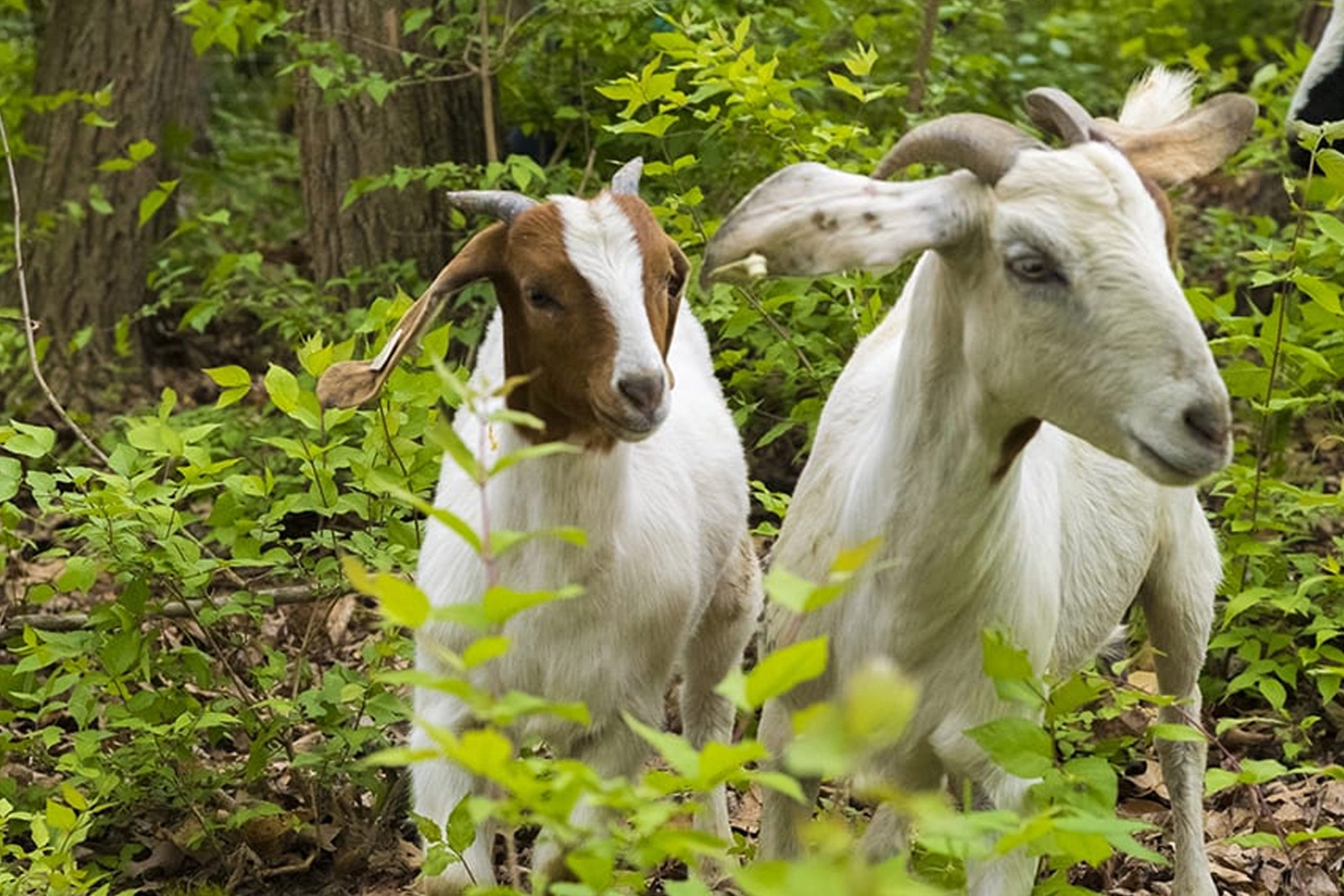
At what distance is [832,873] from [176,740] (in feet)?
9.91

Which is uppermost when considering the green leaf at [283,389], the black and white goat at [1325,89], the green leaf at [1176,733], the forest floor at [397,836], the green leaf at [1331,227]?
the black and white goat at [1325,89]

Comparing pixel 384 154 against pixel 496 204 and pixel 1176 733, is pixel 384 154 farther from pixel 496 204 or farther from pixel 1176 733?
pixel 1176 733

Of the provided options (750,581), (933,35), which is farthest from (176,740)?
(933,35)

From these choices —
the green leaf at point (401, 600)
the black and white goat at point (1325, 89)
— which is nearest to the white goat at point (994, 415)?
the green leaf at point (401, 600)

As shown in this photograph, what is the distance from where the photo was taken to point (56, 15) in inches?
350

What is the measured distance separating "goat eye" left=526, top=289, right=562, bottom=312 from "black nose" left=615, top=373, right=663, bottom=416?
30 cm

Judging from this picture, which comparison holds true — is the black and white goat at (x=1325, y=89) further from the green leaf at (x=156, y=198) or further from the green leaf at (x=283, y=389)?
the green leaf at (x=156, y=198)

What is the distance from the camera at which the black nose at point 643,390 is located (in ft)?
13.2

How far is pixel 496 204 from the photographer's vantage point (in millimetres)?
4441

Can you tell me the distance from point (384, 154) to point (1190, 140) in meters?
4.11

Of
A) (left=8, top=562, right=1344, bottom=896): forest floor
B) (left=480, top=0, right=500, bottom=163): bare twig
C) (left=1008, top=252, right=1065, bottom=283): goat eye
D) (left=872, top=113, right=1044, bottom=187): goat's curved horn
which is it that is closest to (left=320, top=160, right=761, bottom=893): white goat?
(left=8, top=562, right=1344, bottom=896): forest floor

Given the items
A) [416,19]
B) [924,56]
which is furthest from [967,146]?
[924,56]

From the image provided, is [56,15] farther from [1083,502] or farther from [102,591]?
[1083,502]

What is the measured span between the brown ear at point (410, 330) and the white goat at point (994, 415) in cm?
87
